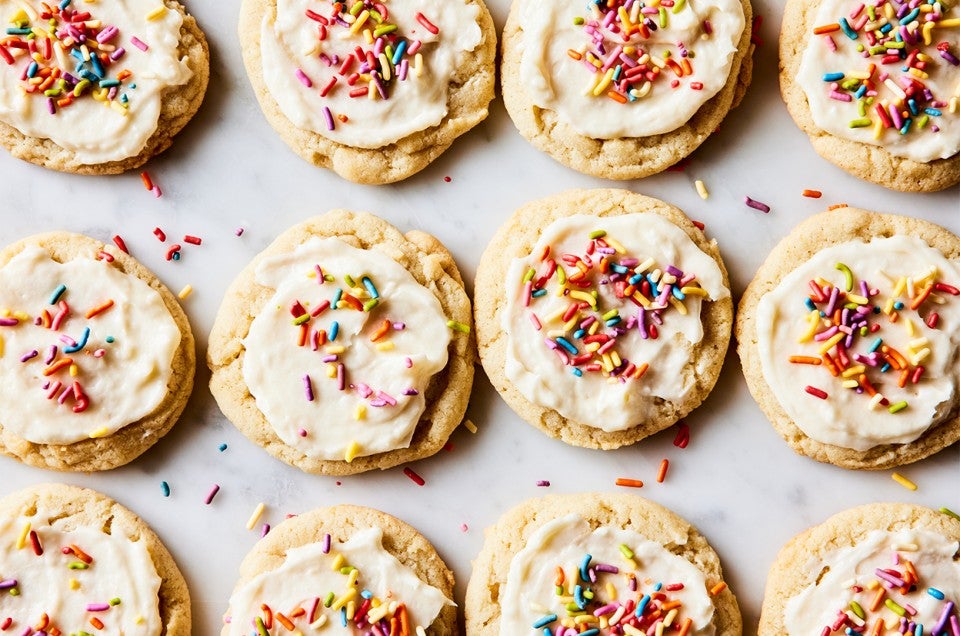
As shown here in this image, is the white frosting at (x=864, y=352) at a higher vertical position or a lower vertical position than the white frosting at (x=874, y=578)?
higher

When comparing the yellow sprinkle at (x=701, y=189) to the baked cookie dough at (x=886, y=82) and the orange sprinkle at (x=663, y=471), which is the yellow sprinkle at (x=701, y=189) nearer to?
the baked cookie dough at (x=886, y=82)

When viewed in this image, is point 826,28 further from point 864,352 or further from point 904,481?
point 904,481

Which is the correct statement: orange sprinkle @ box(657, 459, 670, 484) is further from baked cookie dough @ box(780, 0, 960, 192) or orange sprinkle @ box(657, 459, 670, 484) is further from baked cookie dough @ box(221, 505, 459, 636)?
baked cookie dough @ box(780, 0, 960, 192)

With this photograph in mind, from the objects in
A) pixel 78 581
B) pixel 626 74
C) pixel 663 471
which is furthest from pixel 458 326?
pixel 78 581

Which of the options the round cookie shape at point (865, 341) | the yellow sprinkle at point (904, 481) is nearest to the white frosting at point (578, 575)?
the round cookie shape at point (865, 341)

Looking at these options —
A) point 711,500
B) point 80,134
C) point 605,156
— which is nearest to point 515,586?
point 711,500

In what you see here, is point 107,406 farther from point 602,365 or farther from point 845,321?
point 845,321

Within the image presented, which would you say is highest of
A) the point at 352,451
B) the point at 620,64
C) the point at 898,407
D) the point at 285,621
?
the point at 620,64
